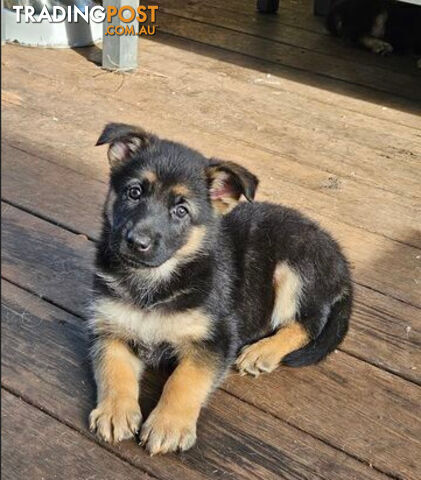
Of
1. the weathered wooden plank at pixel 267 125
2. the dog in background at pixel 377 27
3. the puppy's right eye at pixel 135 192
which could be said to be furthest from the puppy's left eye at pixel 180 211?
the dog in background at pixel 377 27

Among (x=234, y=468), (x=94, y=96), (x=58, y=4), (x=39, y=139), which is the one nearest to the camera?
(x=234, y=468)

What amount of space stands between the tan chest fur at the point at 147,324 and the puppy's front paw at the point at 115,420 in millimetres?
248

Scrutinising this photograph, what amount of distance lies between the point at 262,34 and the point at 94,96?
6.90 ft

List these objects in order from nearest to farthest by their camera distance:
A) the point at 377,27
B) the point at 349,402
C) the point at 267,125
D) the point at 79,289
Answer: the point at 349,402 → the point at 79,289 → the point at 267,125 → the point at 377,27

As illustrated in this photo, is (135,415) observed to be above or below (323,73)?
above

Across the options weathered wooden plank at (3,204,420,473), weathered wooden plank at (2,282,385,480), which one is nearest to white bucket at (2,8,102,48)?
weathered wooden plank at (3,204,420,473)

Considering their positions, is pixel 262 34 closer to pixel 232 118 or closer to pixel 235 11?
pixel 235 11

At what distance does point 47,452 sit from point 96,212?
1.53 meters

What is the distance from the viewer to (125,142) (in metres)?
2.55

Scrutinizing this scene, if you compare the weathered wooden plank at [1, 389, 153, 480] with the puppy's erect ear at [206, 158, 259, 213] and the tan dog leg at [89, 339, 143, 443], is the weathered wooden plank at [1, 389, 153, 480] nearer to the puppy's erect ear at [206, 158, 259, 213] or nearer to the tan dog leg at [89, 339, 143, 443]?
the tan dog leg at [89, 339, 143, 443]

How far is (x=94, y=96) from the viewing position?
4.62 metres

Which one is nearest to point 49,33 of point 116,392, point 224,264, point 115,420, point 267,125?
point 267,125

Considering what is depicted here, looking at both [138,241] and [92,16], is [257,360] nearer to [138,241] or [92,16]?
[138,241]

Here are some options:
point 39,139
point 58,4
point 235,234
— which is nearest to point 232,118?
point 39,139
